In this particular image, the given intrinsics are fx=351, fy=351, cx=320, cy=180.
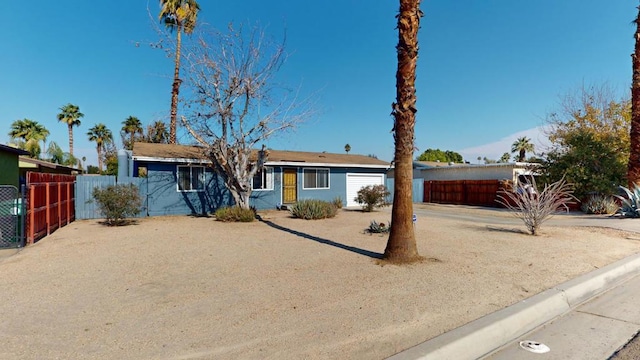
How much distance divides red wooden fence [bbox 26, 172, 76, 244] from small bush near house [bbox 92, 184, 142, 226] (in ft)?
3.87

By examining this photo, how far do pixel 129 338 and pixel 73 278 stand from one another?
3.14 metres

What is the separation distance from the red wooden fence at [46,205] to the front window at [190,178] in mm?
4223

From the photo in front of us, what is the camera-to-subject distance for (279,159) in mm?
19312

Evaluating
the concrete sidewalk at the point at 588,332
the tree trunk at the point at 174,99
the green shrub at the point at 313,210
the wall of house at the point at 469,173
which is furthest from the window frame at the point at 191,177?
the wall of house at the point at 469,173

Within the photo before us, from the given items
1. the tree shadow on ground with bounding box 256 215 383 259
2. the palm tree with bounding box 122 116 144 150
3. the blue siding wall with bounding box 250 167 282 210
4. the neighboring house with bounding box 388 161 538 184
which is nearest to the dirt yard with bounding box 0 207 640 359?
the tree shadow on ground with bounding box 256 215 383 259

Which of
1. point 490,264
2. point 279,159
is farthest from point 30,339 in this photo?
point 279,159

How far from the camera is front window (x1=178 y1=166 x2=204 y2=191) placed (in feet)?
54.0

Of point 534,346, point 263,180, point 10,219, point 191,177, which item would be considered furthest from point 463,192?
point 10,219

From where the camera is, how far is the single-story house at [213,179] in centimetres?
1587

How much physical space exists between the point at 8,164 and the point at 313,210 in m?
17.2

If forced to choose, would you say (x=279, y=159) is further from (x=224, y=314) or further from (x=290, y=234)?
(x=224, y=314)

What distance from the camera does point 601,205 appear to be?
1716 cm

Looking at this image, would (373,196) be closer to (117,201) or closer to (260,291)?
(117,201)

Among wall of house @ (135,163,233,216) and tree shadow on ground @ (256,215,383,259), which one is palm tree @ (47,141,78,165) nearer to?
wall of house @ (135,163,233,216)
